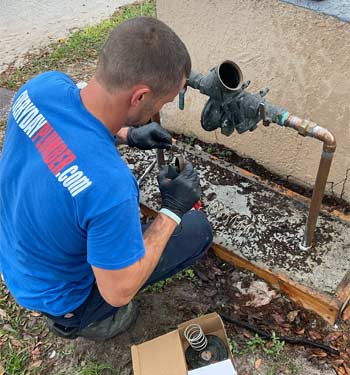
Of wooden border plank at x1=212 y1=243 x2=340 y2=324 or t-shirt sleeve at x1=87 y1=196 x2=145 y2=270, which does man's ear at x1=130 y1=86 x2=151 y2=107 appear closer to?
t-shirt sleeve at x1=87 y1=196 x2=145 y2=270

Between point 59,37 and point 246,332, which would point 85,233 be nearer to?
point 246,332

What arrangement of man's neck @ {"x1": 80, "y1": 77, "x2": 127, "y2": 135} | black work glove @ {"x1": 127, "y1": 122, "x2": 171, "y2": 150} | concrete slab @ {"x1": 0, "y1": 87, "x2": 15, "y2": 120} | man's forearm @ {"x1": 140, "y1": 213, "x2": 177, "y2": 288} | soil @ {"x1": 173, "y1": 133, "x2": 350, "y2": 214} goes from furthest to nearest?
1. concrete slab @ {"x1": 0, "y1": 87, "x2": 15, "y2": 120}
2. soil @ {"x1": 173, "y1": 133, "x2": 350, "y2": 214}
3. black work glove @ {"x1": 127, "y1": 122, "x2": 171, "y2": 150}
4. man's forearm @ {"x1": 140, "y1": 213, "x2": 177, "y2": 288}
5. man's neck @ {"x1": 80, "y1": 77, "x2": 127, "y2": 135}

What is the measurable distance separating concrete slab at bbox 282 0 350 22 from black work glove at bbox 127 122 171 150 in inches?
40.3

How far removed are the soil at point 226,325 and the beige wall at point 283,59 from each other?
89 cm

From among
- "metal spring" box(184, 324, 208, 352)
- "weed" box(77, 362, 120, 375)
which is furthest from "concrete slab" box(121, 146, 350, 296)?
"weed" box(77, 362, 120, 375)

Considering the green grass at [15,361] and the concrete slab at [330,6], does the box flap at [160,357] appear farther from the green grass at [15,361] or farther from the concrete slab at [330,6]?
the concrete slab at [330,6]

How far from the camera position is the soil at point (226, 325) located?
2.50m

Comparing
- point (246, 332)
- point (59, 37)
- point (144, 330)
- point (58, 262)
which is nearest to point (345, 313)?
point (246, 332)

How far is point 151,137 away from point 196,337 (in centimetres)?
110

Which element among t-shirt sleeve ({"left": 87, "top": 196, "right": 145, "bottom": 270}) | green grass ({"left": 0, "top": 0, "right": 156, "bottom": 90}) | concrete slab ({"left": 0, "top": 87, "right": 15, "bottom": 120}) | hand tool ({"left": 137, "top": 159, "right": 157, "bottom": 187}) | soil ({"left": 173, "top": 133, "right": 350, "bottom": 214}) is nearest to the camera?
t-shirt sleeve ({"left": 87, "top": 196, "right": 145, "bottom": 270})

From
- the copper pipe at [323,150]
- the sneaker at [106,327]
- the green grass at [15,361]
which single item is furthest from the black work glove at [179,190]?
the green grass at [15,361]

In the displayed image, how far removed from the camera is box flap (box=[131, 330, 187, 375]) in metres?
2.27

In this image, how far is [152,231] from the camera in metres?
2.11

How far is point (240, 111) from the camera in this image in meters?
2.28
